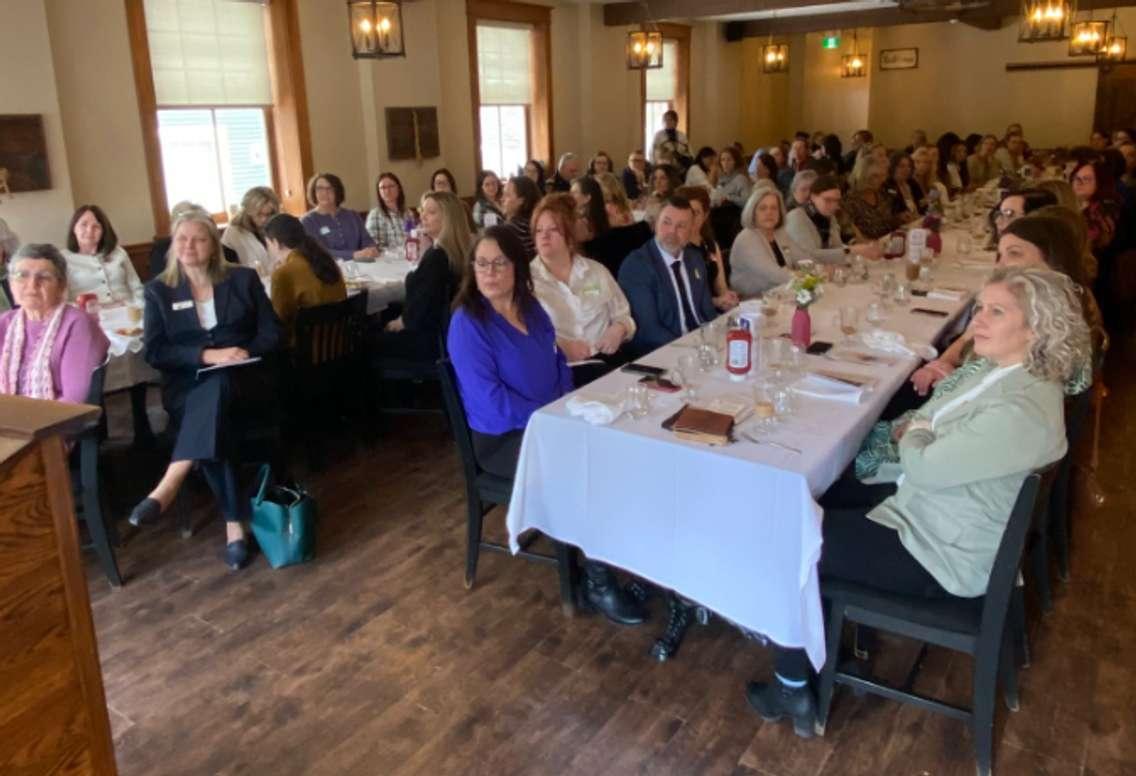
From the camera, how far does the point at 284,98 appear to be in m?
7.29

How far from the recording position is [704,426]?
2398 millimetres

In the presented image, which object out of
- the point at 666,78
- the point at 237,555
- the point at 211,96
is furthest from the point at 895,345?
the point at 666,78

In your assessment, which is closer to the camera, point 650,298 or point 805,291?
point 805,291

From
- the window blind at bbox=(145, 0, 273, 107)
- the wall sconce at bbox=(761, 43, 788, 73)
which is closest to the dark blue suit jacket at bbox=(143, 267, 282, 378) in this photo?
the window blind at bbox=(145, 0, 273, 107)

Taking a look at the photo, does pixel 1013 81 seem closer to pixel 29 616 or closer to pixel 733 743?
pixel 733 743

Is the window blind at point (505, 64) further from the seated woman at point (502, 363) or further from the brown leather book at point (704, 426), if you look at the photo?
the brown leather book at point (704, 426)

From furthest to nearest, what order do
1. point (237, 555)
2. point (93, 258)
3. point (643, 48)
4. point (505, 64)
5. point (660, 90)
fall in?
1. point (660, 90)
2. point (505, 64)
3. point (643, 48)
4. point (93, 258)
5. point (237, 555)

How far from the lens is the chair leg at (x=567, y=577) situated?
2887 mm

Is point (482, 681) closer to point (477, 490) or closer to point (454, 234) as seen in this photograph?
point (477, 490)

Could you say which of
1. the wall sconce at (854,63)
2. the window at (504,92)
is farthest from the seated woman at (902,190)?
the wall sconce at (854,63)

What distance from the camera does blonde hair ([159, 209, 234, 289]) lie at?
354 cm

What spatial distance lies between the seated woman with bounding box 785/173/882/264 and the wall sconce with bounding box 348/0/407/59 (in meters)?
2.61

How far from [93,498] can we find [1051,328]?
2915mm

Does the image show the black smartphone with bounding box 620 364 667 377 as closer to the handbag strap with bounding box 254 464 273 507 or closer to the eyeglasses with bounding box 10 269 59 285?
the handbag strap with bounding box 254 464 273 507
